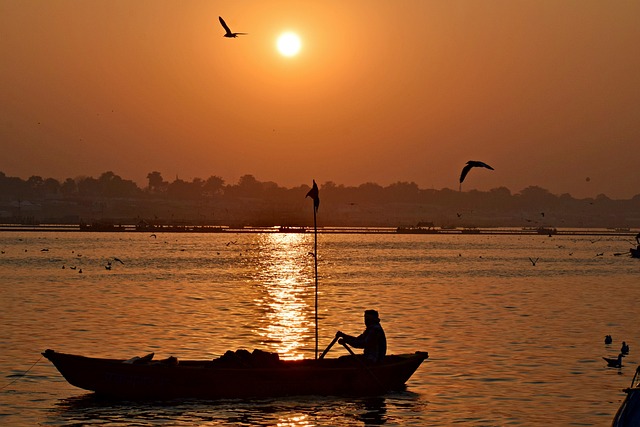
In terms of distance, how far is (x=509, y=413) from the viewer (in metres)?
26.8

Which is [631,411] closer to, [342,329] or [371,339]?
[371,339]

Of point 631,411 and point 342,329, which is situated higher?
point 631,411

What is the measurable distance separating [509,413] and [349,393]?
464cm

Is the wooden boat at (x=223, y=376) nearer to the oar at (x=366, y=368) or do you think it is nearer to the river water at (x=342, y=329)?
the oar at (x=366, y=368)

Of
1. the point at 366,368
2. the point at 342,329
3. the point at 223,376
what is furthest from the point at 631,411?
the point at 342,329

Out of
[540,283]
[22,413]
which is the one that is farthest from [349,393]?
[540,283]

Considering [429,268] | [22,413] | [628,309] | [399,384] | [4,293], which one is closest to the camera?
[22,413]

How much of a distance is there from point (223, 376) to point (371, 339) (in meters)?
4.41

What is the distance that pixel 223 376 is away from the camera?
27.5m

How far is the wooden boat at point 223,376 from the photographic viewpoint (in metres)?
27.2

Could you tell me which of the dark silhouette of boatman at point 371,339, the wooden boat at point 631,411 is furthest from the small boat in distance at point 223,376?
the wooden boat at point 631,411

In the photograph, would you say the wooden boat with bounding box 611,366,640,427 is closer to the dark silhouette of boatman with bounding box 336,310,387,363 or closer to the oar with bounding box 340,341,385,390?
the dark silhouette of boatman with bounding box 336,310,387,363

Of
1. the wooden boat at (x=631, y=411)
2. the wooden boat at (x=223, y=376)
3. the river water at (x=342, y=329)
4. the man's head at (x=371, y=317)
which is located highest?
the man's head at (x=371, y=317)

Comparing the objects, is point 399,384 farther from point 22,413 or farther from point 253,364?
point 22,413
